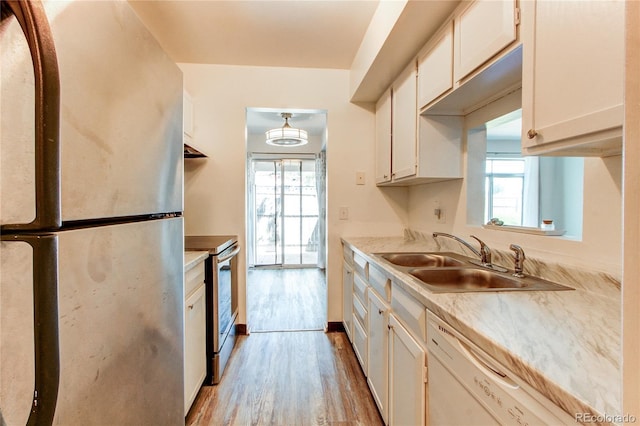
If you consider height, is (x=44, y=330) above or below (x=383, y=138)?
below

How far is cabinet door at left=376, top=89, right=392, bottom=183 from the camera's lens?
2229mm

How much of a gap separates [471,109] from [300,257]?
163 inches

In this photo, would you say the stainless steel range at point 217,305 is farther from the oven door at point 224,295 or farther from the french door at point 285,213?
the french door at point 285,213

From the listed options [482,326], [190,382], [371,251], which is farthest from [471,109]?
[190,382]

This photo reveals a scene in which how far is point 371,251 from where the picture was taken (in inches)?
72.0

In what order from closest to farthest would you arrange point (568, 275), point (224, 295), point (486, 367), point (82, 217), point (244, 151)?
point (82, 217), point (486, 367), point (568, 275), point (224, 295), point (244, 151)

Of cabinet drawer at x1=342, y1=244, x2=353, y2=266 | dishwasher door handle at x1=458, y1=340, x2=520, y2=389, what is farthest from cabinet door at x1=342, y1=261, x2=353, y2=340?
dishwasher door handle at x1=458, y1=340, x2=520, y2=389

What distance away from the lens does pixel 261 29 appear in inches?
78.0

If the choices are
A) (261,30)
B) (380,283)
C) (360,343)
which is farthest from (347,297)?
(261,30)

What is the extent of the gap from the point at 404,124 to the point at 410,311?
134cm

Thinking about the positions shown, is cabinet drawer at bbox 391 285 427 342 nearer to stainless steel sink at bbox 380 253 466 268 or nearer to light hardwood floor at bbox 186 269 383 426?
stainless steel sink at bbox 380 253 466 268

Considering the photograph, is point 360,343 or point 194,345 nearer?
point 194,345

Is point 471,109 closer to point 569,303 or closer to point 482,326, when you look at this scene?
point 569,303
